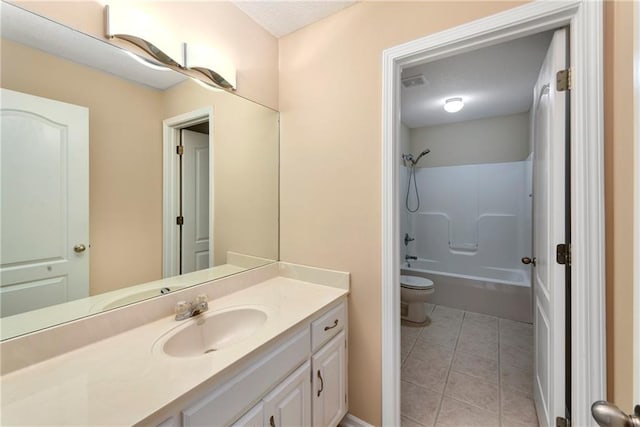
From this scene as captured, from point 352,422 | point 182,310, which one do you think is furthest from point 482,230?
point 182,310

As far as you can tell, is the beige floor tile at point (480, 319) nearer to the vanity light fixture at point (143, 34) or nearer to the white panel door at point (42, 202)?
the white panel door at point (42, 202)

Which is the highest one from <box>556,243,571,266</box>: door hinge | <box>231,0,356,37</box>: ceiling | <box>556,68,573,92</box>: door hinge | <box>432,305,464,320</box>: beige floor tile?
<box>231,0,356,37</box>: ceiling

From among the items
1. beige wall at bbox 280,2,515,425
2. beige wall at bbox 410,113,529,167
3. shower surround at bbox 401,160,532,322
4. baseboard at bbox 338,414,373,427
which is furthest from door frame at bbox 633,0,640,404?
beige wall at bbox 410,113,529,167

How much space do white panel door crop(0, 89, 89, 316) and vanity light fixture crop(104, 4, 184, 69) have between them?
35 centimetres

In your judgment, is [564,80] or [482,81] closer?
[564,80]

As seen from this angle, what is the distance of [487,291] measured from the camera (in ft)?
9.53

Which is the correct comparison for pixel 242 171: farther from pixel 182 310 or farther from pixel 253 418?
pixel 253 418

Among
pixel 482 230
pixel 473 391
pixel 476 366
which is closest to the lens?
pixel 473 391

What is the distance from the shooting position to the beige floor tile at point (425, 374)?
73.5 inches

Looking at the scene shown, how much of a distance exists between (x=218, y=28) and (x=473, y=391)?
283 centimetres

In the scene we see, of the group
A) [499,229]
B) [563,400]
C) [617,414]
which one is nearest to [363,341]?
[563,400]

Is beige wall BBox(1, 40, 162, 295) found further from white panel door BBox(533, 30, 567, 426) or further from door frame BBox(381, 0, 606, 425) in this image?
white panel door BBox(533, 30, 567, 426)

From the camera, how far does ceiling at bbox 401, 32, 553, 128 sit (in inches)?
76.1

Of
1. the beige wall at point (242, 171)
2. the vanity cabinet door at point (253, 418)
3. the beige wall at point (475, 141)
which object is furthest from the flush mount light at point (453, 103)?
the vanity cabinet door at point (253, 418)
